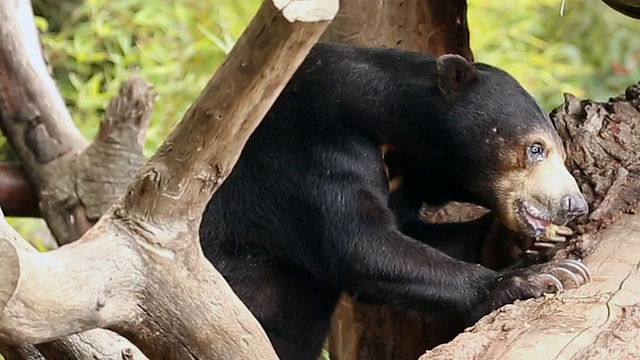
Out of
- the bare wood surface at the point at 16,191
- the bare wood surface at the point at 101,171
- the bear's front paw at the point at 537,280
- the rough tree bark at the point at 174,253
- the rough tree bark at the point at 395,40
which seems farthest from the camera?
the bare wood surface at the point at 16,191

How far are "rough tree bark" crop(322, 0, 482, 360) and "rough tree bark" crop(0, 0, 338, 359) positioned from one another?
90cm

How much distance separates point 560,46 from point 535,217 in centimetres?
315

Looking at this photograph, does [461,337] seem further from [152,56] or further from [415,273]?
[152,56]

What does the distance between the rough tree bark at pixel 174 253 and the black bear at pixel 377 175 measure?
47 centimetres

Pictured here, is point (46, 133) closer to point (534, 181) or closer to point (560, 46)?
point (534, 181)

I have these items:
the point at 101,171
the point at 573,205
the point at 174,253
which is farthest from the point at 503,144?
the point at 101,171

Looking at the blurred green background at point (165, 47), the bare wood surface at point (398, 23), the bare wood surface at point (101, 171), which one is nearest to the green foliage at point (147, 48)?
the blurred green background at point (165, 47)

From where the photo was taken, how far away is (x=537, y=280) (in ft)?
5.64

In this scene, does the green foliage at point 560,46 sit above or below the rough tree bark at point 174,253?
below

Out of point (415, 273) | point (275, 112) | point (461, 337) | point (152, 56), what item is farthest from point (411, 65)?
point (152, 56)

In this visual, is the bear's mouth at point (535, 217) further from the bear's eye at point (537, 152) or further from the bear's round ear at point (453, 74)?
the bear's round ear at point (453, 74)

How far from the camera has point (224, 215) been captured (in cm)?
192

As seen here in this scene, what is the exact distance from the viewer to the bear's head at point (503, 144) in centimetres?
183

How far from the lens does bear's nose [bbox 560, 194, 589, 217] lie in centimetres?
177
